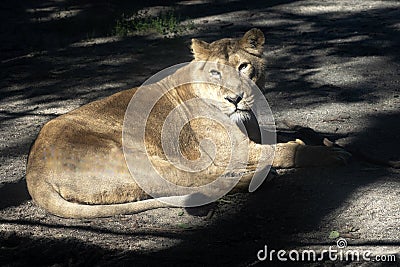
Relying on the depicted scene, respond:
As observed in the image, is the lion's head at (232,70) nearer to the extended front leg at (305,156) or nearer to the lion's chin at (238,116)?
the lion's chin at (238,116)

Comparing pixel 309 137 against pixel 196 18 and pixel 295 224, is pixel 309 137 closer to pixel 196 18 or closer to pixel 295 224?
pixel 295 224

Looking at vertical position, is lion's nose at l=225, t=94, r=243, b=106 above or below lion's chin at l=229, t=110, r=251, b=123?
above

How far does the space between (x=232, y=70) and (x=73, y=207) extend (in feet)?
5.23

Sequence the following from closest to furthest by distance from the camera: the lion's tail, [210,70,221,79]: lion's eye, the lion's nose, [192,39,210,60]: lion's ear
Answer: the lion's tail < the lion's nose < [210,70,221,79]: lion's eye < [192,39,210,60]: lion's ear

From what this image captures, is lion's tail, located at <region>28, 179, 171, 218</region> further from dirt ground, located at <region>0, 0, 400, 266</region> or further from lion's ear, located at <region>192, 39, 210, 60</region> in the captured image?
lion's ear, located at <region>192, 39, 210, 60</region>

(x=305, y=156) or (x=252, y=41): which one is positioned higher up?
(x=252, y=41)

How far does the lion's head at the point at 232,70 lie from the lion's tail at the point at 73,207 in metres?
1.06

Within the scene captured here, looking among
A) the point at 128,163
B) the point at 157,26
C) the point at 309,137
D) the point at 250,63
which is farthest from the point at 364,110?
the point at 157,26

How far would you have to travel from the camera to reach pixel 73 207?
4.96 m

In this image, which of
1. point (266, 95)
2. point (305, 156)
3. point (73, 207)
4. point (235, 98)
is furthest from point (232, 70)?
point (266, 95)

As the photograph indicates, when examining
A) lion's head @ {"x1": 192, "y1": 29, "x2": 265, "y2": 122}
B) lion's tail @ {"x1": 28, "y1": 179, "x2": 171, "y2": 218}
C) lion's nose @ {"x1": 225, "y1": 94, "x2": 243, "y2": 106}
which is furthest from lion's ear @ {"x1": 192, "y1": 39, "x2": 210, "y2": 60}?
lion's tail @ {"x1": 28, "y1": 179, "x2": 171, "y2": 218}

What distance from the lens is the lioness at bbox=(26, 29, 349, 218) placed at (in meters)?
5.00

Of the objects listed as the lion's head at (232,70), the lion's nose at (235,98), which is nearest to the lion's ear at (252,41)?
the lion's head at (232,70)

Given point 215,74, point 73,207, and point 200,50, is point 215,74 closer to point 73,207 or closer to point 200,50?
point 200,50
